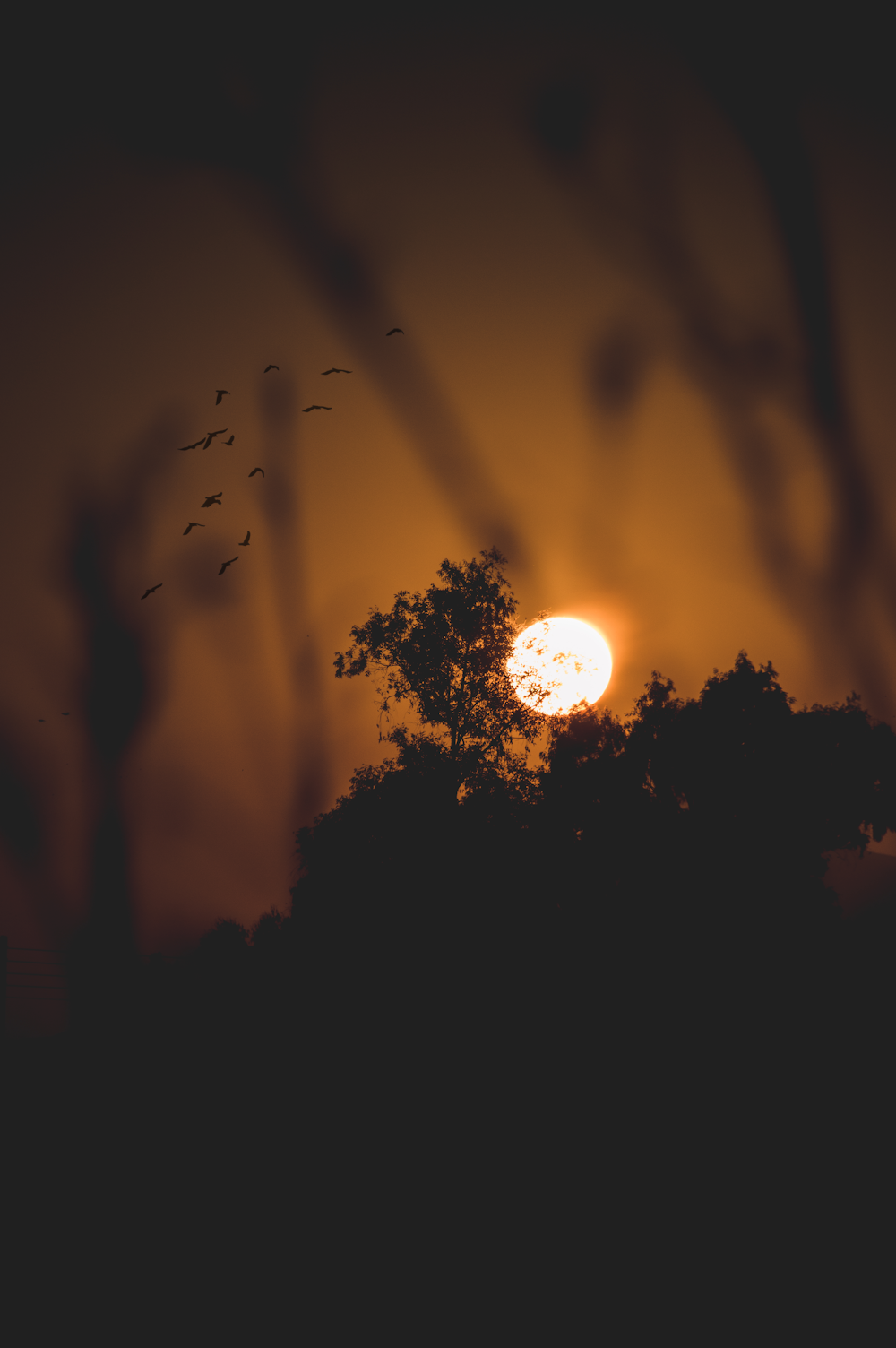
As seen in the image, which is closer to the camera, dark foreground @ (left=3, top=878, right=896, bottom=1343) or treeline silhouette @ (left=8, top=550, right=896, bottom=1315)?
dark foreground @ (left=3, top=878, right=896, bottom=1343)

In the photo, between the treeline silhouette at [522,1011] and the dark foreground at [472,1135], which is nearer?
the dark foreground at [472,1135]

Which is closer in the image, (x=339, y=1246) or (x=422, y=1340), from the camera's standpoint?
(x=422, y=1340)

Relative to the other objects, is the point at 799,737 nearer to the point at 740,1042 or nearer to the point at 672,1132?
the point at 740,1042

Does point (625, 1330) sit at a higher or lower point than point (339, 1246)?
Answer: lower

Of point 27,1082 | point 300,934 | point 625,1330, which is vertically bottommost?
point 625,1330

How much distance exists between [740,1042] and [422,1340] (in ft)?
29.0

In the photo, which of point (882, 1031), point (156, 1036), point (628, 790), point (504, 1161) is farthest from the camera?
point (628, 790)

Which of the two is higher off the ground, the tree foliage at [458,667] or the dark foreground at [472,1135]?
the tree foliage at [458,667]

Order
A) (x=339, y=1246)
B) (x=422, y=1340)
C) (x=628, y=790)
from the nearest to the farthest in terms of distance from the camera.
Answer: (x=422, y=1340) → (x=339, y=1246) → (x=628, y=790)

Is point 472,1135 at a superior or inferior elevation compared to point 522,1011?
inferior

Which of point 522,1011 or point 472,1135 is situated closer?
point 472,1135

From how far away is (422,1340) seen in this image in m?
11.9

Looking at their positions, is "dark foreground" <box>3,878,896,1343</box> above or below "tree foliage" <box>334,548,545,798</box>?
below

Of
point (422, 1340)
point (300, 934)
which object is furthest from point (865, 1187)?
point (300, 934)
